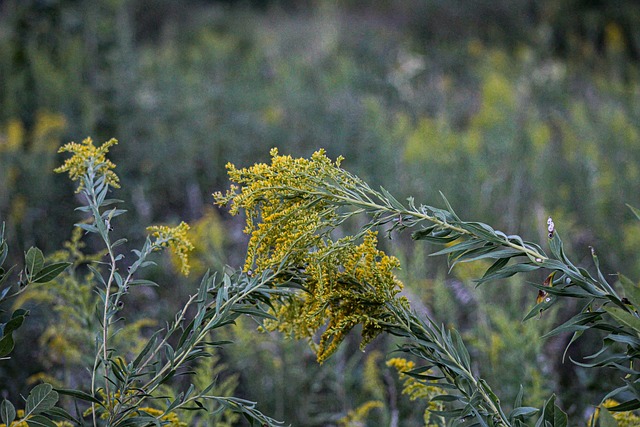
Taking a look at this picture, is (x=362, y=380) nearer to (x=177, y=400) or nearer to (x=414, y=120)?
(x=177, y=400)

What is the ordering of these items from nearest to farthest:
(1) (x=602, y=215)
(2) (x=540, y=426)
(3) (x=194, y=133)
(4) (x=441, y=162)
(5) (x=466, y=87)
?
(2) (x=540, y=426) → (1) (x=602, y=215) → (4) (x=441, y=162) → (3) (x=194, y=133) → (5) (x=466, y=87)

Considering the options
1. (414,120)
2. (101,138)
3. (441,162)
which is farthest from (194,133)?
(414,120)

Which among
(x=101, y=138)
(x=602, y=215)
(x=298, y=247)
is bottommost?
(x=602, y=215)

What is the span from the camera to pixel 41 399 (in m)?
1.06

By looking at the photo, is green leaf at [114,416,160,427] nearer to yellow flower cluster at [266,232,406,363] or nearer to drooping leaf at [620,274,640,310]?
yellow flower cluster at [266,232,406,363]

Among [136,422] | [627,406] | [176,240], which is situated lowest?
[627,406]

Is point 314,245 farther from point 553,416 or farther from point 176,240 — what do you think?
point 553,416

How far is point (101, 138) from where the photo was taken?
165 inches

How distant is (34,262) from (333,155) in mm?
3297

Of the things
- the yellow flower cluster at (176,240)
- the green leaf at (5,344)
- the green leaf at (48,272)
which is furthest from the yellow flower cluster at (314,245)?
the green leaf at (5,344)

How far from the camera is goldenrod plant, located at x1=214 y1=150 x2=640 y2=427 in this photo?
42.9 inches

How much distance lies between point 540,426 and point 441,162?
2965 mm

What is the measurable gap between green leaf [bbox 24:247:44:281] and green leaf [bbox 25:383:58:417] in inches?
7.4

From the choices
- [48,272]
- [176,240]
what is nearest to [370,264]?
[176,240]
